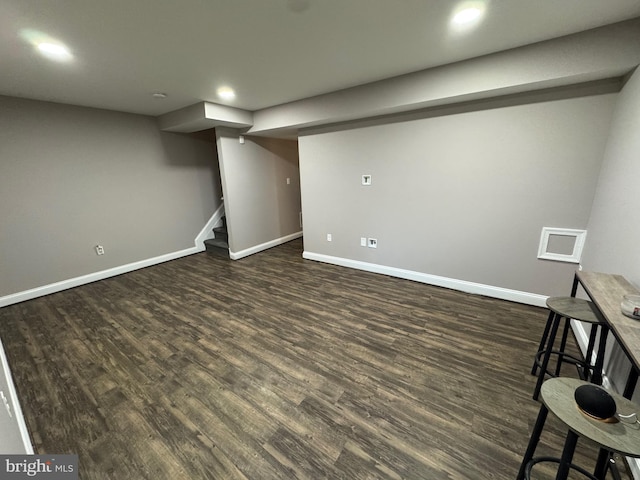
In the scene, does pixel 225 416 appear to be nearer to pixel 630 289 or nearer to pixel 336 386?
pixel 336 386

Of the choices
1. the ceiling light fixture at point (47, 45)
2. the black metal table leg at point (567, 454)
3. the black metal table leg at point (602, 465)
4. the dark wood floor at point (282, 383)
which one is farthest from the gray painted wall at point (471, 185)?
→ the ceiling light fixture at point (47, 45)

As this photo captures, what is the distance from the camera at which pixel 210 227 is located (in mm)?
5277

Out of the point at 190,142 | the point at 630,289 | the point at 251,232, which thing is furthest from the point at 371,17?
the point at 190,142

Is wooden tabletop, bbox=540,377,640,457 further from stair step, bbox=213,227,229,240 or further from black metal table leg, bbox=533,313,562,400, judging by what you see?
stair step, bbox=213,227,229,240

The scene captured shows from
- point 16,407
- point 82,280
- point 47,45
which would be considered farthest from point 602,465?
point 82,280

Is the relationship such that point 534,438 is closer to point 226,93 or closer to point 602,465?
point 602,465

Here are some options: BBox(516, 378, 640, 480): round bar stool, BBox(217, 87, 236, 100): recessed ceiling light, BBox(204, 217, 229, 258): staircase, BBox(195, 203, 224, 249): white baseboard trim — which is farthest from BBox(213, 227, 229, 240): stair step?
BBox(516, 378, 640, 480): round bar stool

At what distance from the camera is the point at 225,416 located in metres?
1.63

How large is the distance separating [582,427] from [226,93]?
3.86 m

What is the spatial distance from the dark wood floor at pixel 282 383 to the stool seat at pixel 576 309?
63 centimetres

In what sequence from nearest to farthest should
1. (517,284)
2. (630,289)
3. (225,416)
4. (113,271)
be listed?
(630,289) < (225,416) < (517,284) < (113,271)

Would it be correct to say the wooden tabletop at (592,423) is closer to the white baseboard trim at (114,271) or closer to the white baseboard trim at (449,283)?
the white baseboard trim at (449,283)

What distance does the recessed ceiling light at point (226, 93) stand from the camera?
9.59 ft

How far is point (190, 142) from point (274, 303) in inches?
144
